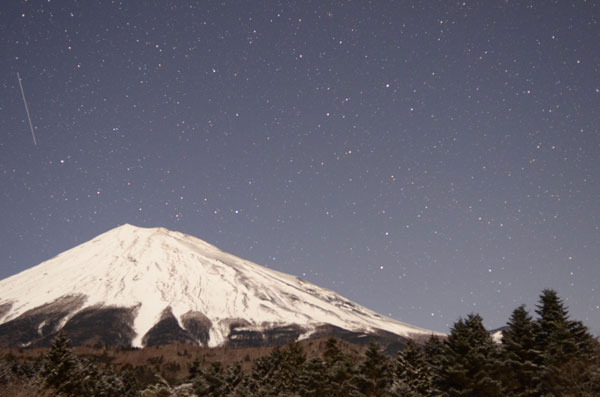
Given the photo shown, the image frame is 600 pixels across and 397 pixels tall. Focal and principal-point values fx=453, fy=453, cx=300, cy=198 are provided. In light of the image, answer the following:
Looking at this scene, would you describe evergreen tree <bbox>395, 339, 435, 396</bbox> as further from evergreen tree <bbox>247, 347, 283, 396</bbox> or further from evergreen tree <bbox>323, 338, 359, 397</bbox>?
evergreen tree <bbox>247, 347, 283, 396</bbox>

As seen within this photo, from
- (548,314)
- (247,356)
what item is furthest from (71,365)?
(247,356)

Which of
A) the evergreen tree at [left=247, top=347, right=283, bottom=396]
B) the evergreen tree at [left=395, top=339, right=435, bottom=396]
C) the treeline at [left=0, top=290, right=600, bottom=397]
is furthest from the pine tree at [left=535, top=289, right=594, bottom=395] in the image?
the evergreen tree at [left=247, top=347, right=283, bottom=396]

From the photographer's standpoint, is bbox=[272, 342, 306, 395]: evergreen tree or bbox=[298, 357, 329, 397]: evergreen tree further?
bbox=[272, 342, 306, 395]: evergreen tree

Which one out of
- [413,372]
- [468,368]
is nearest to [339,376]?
[413,372]

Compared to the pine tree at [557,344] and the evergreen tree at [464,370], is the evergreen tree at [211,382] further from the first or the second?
the pine tree at [557,344]

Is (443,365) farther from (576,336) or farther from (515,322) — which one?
(576,336)

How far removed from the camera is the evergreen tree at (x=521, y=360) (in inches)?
1187

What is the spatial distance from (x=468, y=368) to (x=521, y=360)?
19.0 feet

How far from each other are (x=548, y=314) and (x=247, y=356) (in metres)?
141

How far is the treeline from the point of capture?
27.7 meters

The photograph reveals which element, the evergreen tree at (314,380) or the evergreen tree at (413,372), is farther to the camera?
the evergreen tree at (314,380)

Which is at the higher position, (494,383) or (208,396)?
(494,383)

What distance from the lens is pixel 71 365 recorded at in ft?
122

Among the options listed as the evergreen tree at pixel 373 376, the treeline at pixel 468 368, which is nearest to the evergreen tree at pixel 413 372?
the treeline at pixel 468 368
